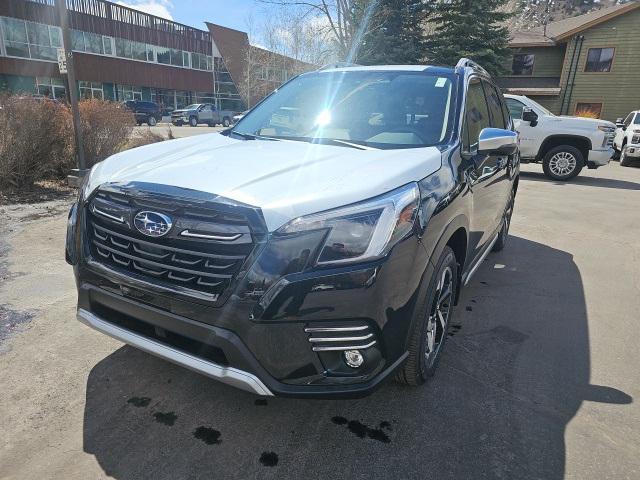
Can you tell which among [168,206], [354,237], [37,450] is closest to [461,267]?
[354,237]

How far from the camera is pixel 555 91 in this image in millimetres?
26781

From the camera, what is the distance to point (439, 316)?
2852 mm

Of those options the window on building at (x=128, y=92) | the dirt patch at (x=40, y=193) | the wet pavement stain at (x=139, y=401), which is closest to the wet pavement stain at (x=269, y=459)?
the wet pavement stain at (x=139, y=401)

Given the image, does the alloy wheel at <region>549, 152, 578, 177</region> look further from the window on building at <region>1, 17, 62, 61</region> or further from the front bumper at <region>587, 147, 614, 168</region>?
the window on building at <region>1, 17, 62, 61</region>

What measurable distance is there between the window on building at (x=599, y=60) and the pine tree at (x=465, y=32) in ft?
21.0

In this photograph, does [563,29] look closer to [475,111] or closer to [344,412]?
[475,111]

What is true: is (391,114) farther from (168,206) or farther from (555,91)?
(555,91)

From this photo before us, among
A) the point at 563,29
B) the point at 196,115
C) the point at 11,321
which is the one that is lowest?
the point at 11,321

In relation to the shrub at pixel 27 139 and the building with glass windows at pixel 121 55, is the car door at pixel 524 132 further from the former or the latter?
the building with glass windows at pixel 121 55

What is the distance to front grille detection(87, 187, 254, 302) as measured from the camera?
1967 millimetres

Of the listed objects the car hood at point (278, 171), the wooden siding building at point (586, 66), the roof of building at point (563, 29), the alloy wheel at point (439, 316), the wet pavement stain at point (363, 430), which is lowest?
the wet pavement stain at point (363, 430)

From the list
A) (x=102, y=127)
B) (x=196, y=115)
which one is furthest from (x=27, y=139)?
(x=196, y=115)

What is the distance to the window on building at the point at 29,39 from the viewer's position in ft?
111

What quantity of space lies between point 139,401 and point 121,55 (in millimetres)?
45091
